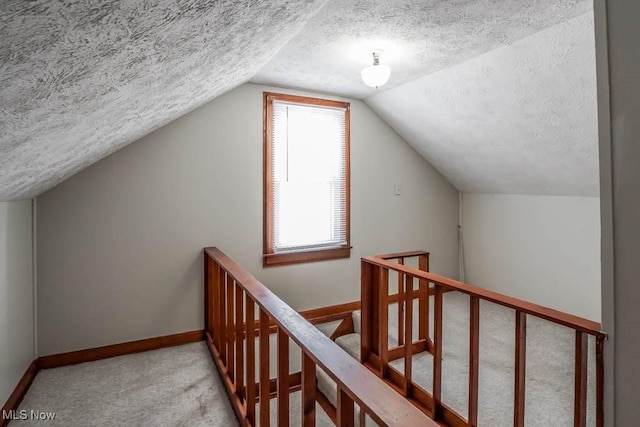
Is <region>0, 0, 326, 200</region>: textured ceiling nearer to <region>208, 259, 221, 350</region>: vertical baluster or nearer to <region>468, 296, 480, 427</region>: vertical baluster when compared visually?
<region>208, 259, 221, 350</region>: vertical baluster

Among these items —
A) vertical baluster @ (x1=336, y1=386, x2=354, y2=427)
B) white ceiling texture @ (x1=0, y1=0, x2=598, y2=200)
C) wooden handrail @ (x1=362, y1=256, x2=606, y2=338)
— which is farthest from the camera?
wooden handrail @ (x1=362, y1=256, x2=606, y2=338)

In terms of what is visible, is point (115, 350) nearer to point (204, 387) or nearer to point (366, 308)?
point (204, 387)

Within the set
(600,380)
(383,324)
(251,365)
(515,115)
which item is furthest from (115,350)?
(515,115)

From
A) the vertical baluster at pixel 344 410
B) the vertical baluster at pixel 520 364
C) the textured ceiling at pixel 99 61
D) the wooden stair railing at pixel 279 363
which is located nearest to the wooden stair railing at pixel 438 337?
the vertical baluster at pixel 520 364

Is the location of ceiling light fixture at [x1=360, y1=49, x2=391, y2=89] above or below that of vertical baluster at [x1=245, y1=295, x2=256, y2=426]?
above

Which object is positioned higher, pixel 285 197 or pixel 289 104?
pixel 289 104

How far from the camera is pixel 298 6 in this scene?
5.06 ft

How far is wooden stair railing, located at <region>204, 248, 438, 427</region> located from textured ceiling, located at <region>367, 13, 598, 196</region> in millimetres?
2356

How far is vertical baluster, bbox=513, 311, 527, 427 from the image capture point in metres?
1.61

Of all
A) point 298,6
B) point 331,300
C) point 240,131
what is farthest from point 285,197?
point 298,6

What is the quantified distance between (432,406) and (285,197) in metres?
2.18

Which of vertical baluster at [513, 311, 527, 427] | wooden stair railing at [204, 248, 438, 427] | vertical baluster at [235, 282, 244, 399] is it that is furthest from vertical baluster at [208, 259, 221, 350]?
vertical baluster at [513, 311, 527, 427]

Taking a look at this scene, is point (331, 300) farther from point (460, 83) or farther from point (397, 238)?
point (460, 83)
